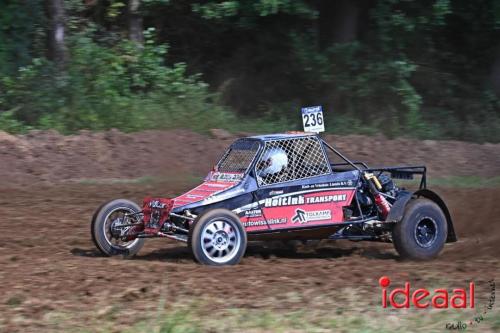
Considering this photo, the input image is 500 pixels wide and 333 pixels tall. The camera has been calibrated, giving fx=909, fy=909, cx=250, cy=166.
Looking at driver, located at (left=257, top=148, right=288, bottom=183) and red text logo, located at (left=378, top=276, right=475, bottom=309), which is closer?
red text logo, located at (left=378, top=276, right=475, bottom=309)

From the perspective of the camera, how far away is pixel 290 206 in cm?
1116

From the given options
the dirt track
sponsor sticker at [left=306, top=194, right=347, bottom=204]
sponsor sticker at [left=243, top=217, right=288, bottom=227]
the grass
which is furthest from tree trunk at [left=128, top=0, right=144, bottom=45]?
sponsor sticker at [left=243, top=217, right=288, bottom=227]

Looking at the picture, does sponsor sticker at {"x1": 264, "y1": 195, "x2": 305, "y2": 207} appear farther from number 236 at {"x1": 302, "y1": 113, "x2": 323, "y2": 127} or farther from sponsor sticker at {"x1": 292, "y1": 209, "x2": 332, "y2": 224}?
number 236 at {"x1": 302, "y1": 113, "x2": 323, "y2": 127}

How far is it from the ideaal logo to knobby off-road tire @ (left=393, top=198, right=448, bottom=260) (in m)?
2.34

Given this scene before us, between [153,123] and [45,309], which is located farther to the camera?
[153,123]

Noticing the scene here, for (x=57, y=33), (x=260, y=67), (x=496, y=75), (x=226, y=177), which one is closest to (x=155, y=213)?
(x=226, y=177)

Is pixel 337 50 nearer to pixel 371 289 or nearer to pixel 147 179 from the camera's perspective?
pixel 147 179

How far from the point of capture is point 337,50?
2338 centimetres

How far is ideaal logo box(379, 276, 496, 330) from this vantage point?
809 centimetres

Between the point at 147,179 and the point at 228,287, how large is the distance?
9.55 meters

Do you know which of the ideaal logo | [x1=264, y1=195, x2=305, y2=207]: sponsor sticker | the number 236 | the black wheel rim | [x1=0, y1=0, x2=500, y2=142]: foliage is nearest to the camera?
the ideaal logo

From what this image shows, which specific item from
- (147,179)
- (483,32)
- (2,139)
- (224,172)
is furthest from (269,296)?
(483,32)

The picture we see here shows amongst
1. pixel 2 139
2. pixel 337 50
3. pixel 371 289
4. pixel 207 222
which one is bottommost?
pixel 371 289

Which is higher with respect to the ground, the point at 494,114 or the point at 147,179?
the point at 494,114
